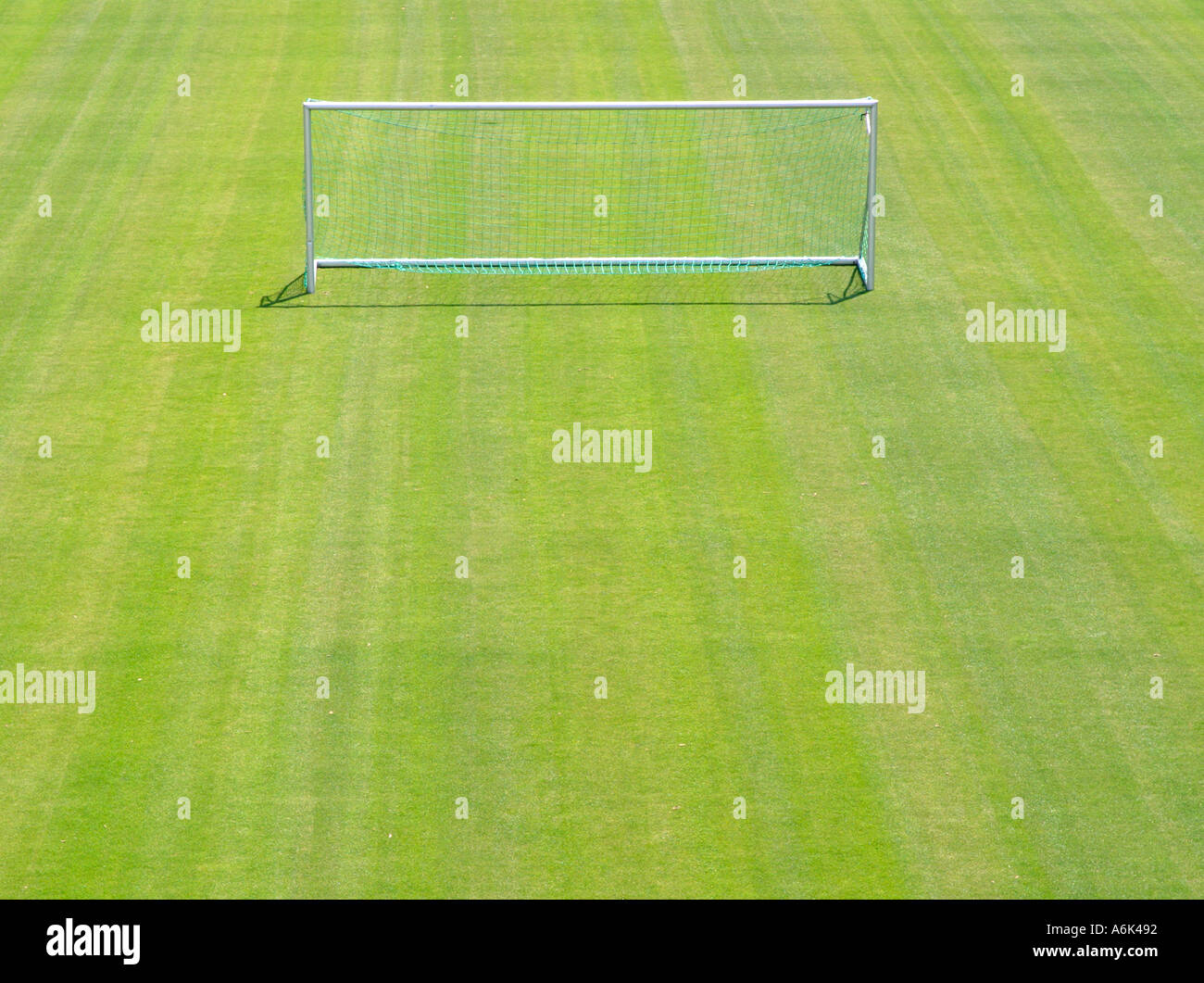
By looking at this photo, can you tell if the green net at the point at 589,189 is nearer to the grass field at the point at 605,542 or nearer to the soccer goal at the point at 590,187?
the soccer goal at the point at 590,187

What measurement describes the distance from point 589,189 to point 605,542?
9146 millimetres

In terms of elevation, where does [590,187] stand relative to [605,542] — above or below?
below

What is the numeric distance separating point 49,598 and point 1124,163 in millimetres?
17103

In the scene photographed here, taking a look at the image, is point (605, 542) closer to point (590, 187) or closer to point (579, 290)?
point (579, 290)

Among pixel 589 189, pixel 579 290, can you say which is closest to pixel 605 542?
pixel 579 290

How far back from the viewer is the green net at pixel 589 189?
74.0 feet

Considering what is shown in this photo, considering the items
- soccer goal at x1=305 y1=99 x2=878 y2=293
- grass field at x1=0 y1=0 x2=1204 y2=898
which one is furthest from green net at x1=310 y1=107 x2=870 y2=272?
grass field at x1=0 y1=0 x2=1204 y2=898

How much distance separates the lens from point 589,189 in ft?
79.2

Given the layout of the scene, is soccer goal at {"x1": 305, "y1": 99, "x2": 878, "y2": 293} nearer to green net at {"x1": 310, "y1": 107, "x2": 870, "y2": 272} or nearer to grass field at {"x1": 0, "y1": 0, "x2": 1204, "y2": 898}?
green net at {"x1": 310, "y1": 107, "x2": 870, "y2": 272}

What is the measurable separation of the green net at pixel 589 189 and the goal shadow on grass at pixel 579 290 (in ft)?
0.63

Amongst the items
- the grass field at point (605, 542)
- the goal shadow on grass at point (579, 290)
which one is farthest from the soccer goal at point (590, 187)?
the grass field at point (605, 542)

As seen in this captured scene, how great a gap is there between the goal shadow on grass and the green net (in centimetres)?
19

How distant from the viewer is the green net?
888 inches

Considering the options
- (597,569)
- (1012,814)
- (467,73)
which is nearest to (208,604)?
(597,569)
